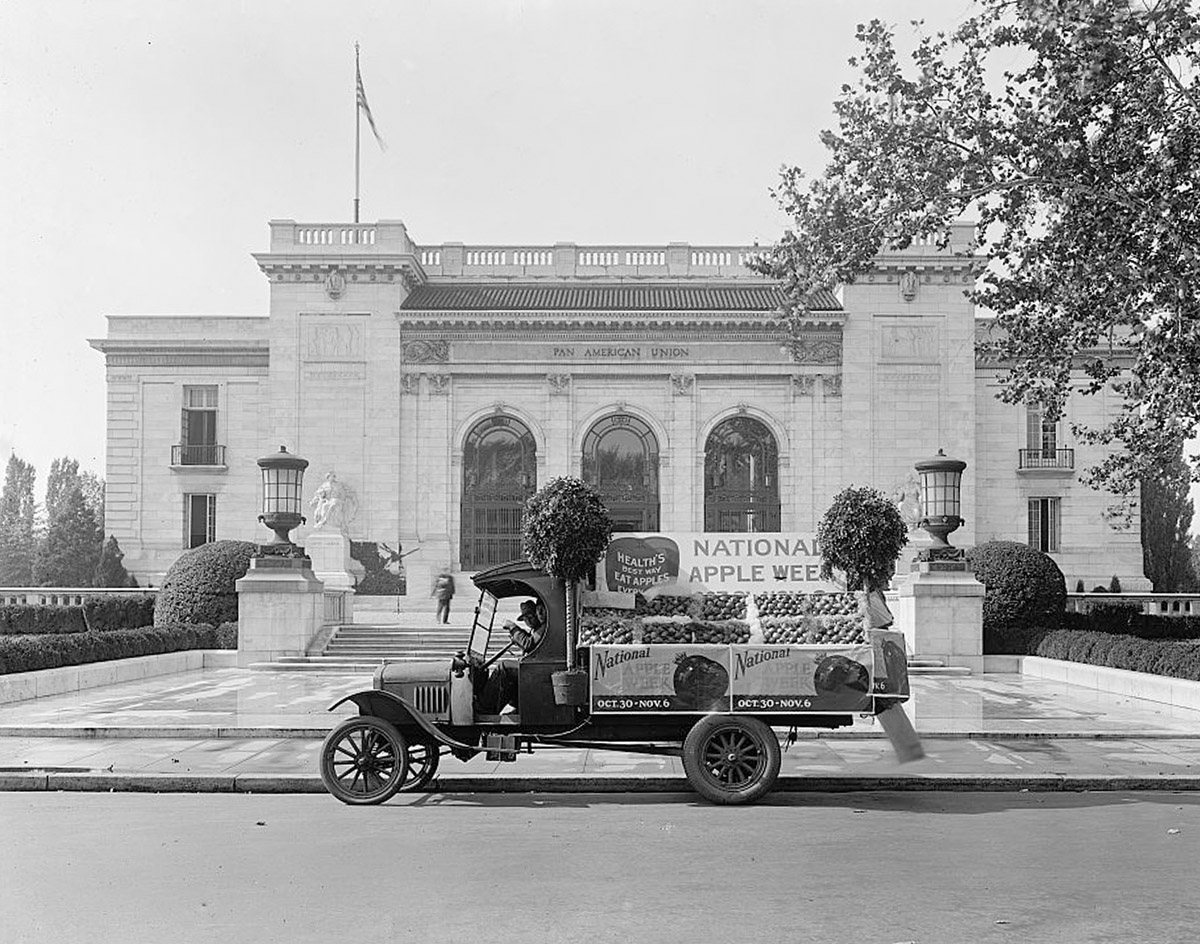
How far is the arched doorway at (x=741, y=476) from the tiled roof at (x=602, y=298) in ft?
13.9

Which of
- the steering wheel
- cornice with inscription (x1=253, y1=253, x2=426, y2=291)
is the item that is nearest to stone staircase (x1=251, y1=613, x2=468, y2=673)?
the steering wheel

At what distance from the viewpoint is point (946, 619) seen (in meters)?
25.4

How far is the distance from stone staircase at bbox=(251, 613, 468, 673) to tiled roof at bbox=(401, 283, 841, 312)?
1846cm

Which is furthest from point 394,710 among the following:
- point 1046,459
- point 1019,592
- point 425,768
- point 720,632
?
point 1046,459

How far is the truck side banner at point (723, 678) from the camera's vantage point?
11.0m

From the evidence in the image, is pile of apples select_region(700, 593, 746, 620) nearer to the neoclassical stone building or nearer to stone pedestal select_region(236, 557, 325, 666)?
stone pedestal select_region(236, 557, 325, 666)

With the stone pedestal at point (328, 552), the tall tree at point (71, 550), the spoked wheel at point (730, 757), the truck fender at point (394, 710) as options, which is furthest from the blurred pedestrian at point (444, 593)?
the tall tree at point (71, 550)

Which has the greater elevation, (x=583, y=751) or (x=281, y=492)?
(x=281, y=492)

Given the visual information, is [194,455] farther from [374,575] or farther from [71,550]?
[71,550]

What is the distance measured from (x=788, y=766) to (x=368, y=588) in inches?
1297

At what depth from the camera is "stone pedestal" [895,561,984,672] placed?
2530cm

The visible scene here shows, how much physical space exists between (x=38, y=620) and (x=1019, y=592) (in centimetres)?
2037

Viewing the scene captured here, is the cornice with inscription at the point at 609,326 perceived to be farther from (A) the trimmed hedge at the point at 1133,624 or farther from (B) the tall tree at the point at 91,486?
(B) the tall tree at the point at 91,486

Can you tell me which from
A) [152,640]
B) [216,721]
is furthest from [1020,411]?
[216,721]
